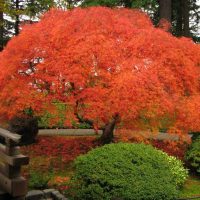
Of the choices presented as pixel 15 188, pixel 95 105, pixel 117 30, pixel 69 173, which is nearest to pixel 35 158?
pixel 69 173

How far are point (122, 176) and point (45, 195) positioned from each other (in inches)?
79.9

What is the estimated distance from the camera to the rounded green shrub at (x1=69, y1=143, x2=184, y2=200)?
880 cm

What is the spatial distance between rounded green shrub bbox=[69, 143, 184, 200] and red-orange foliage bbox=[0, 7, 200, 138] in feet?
4.62

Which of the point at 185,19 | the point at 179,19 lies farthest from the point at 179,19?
the point at 185,19

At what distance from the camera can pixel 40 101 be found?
11.2 meters

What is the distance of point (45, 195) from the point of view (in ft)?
31.5

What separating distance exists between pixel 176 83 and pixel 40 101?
396cm

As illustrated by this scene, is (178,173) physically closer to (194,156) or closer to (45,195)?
(194,156)

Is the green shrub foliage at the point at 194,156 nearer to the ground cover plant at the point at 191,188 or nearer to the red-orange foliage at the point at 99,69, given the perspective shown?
the ground cover plant at the point at 191,188

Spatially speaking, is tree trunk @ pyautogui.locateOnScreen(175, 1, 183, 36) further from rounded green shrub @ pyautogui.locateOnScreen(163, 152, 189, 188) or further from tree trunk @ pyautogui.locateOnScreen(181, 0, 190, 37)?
rounded green shrub @ pyautogui.locateOnScreen(163, 152, 189, 188)

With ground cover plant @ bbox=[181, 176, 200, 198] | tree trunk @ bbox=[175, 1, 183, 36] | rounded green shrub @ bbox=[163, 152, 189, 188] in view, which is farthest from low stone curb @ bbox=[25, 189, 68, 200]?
tree trunk @ bbox=[175, 1, 183, 36]

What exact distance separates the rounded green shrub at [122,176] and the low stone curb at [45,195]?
0.35 m

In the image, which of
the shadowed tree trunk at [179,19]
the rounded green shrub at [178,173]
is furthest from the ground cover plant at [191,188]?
the shadowed tree trunk at [179,19]

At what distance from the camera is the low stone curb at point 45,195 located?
9.32 meters
